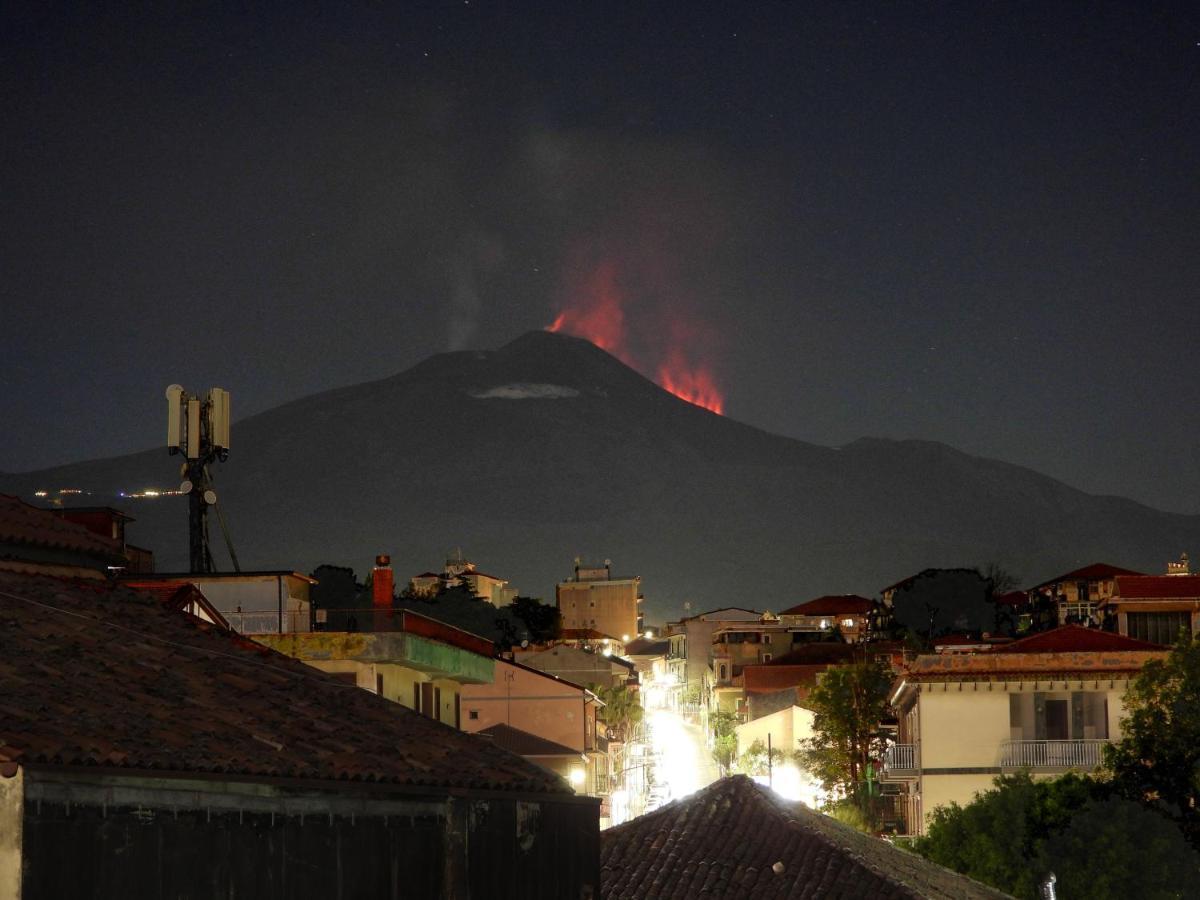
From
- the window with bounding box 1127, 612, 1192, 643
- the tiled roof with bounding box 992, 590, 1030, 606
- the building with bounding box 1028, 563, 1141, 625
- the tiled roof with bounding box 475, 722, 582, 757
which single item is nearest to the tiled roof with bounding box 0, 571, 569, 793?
the tiled roof with bounding box 475, 722, 582, 757

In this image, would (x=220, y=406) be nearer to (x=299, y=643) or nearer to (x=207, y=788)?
(x=299, y=643)

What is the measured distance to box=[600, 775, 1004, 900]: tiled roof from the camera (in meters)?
28.4

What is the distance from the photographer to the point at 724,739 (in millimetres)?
98188

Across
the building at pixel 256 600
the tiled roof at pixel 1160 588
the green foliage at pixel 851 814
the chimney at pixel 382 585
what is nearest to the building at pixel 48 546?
the building at pixel 256 600

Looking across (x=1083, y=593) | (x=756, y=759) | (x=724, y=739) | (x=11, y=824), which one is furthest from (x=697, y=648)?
(x=11, y=824)

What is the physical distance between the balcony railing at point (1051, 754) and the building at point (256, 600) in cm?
2475

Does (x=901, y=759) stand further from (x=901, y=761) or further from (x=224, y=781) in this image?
(x=224, y=781)

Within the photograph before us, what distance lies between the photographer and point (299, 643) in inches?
1220

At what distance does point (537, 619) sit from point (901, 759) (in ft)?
392

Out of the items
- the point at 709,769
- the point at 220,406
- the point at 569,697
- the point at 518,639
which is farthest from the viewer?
the point at 518,639

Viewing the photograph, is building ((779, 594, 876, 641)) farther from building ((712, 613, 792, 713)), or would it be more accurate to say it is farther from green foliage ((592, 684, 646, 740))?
green foliage ((592, 684, 646, 740))

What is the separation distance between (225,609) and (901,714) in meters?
30.7

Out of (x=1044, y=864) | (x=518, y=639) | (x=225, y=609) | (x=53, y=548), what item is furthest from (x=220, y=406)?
(x=518, y=639)

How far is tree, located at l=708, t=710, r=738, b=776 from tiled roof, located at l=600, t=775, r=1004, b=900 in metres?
52.2
